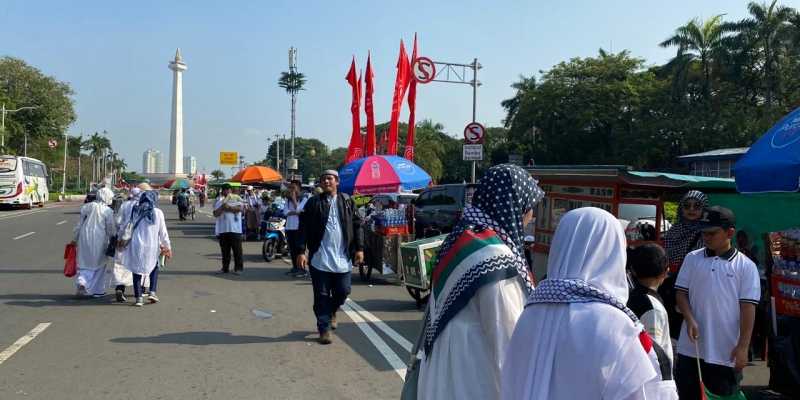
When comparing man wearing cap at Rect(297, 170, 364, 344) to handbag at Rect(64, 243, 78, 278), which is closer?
man wearing cap at Rect(297, 170, 364, 344)

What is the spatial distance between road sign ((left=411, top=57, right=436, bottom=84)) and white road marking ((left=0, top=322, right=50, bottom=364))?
17.5 meters

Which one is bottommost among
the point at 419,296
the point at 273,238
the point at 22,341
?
the point at 22,341

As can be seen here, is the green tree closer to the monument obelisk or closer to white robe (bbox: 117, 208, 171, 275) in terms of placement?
the monument obelisk

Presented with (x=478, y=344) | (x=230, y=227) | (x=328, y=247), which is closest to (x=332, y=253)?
(x=328, y=247)

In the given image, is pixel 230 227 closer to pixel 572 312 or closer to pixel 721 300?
pixel 721 300

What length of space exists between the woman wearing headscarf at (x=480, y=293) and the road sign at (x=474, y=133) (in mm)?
13101

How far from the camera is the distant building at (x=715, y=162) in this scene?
21125mm

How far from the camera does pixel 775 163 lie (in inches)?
197

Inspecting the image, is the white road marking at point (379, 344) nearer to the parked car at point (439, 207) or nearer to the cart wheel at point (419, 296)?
the cart wheel at point (419, 296)

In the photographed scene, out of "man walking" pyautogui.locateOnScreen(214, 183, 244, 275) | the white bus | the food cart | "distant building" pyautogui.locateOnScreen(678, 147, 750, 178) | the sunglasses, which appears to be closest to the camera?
the sunglasses

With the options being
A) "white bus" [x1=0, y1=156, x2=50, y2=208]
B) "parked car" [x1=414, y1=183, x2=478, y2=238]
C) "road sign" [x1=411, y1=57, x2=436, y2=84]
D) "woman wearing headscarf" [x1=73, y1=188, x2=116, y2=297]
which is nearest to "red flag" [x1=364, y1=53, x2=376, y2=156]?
"road sign" [x1=411, y1=57, x2=436, y2=84]

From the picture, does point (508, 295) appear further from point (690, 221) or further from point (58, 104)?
point (58, 104)

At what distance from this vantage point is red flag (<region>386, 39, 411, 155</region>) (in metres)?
24.6

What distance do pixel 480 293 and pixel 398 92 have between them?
22.7m
